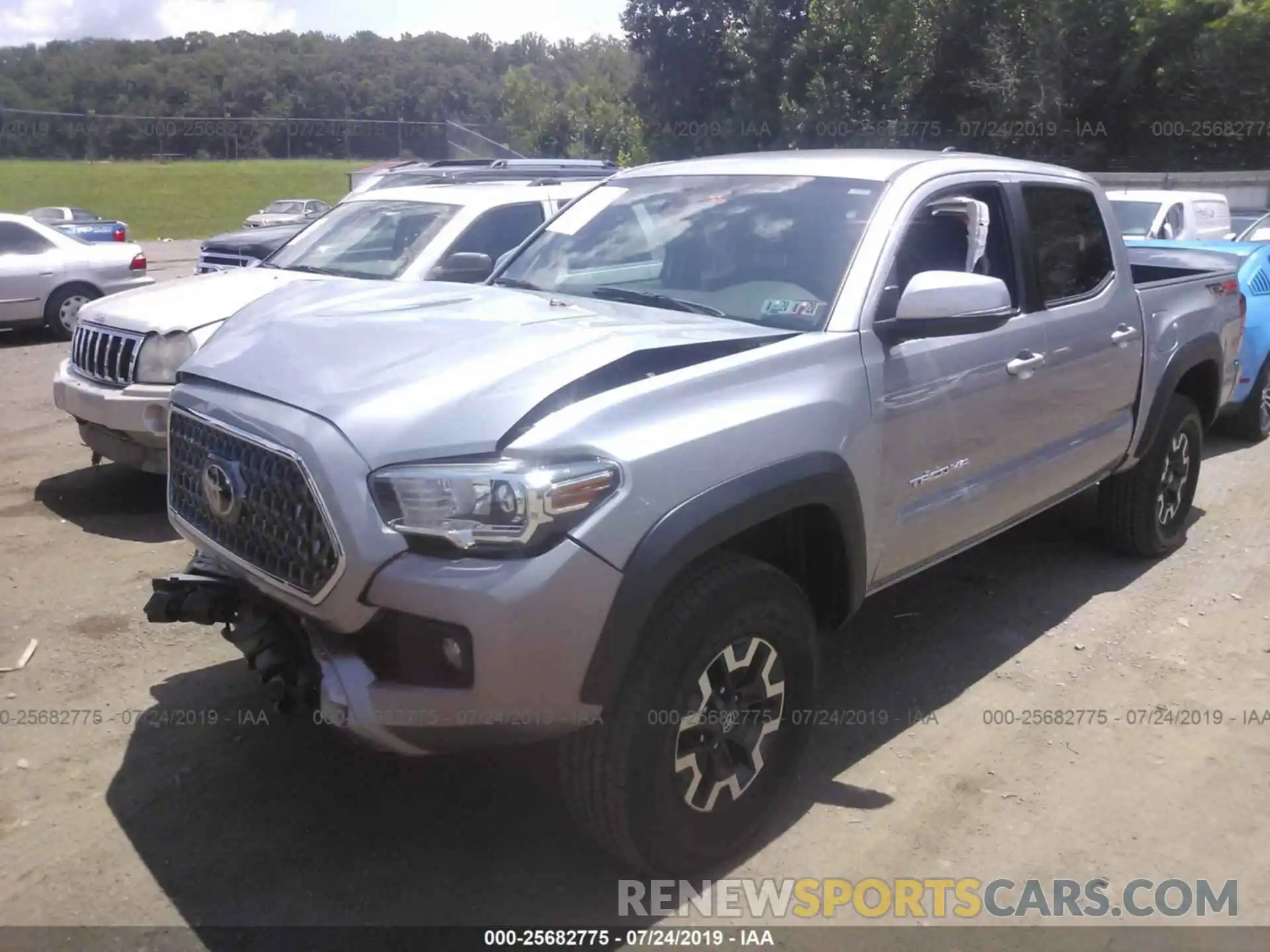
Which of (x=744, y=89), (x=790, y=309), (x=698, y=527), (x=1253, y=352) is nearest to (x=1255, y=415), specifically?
(x=1253, y=352)

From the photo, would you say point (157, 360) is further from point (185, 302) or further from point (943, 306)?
point (943, 306)

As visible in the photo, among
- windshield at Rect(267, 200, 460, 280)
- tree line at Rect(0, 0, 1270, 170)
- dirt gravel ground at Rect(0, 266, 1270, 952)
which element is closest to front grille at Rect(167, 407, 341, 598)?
dirt gravel ground at Rect(0, 266, 1270, 952)

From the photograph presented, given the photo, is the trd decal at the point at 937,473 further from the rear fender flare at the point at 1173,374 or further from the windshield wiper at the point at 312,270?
the windshield wiper at the point at 312,270

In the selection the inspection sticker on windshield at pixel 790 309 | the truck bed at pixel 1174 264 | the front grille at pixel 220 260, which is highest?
the truck bed at pixel 1174 264

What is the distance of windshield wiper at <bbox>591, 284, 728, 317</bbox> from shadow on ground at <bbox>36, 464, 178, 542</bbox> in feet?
10.0

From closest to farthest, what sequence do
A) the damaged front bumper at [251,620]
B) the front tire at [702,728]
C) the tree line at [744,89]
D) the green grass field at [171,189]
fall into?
1. the front tire at [702,728]
2. the damaged front bumper at [251,620]
3. the tree line at [744,89]
4. the green grass field at [171,189]

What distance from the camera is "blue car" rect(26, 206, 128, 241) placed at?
20.0 m

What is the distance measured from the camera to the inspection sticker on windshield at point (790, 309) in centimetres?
367

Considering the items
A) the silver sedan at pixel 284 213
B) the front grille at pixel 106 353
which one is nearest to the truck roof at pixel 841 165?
the front grille at pixel 106 353

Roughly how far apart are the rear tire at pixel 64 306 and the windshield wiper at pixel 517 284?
9788 mm

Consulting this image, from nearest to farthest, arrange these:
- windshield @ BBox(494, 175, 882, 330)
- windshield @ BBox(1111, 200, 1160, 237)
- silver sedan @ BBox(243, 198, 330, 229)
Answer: windshield @ BBox(494, 175, 882, 330) < windshield @ BBox(1111, 200, 1160, 237) < silver sedan @ BBox(243, 198, 330, 229)

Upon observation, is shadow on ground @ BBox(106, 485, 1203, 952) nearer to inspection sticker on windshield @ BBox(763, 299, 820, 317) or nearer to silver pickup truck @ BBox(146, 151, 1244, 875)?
silver pickup truck @ BBox(146, 151, 1244, 875)

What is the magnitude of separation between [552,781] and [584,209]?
224 centimetres

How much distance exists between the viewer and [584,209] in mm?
4613
